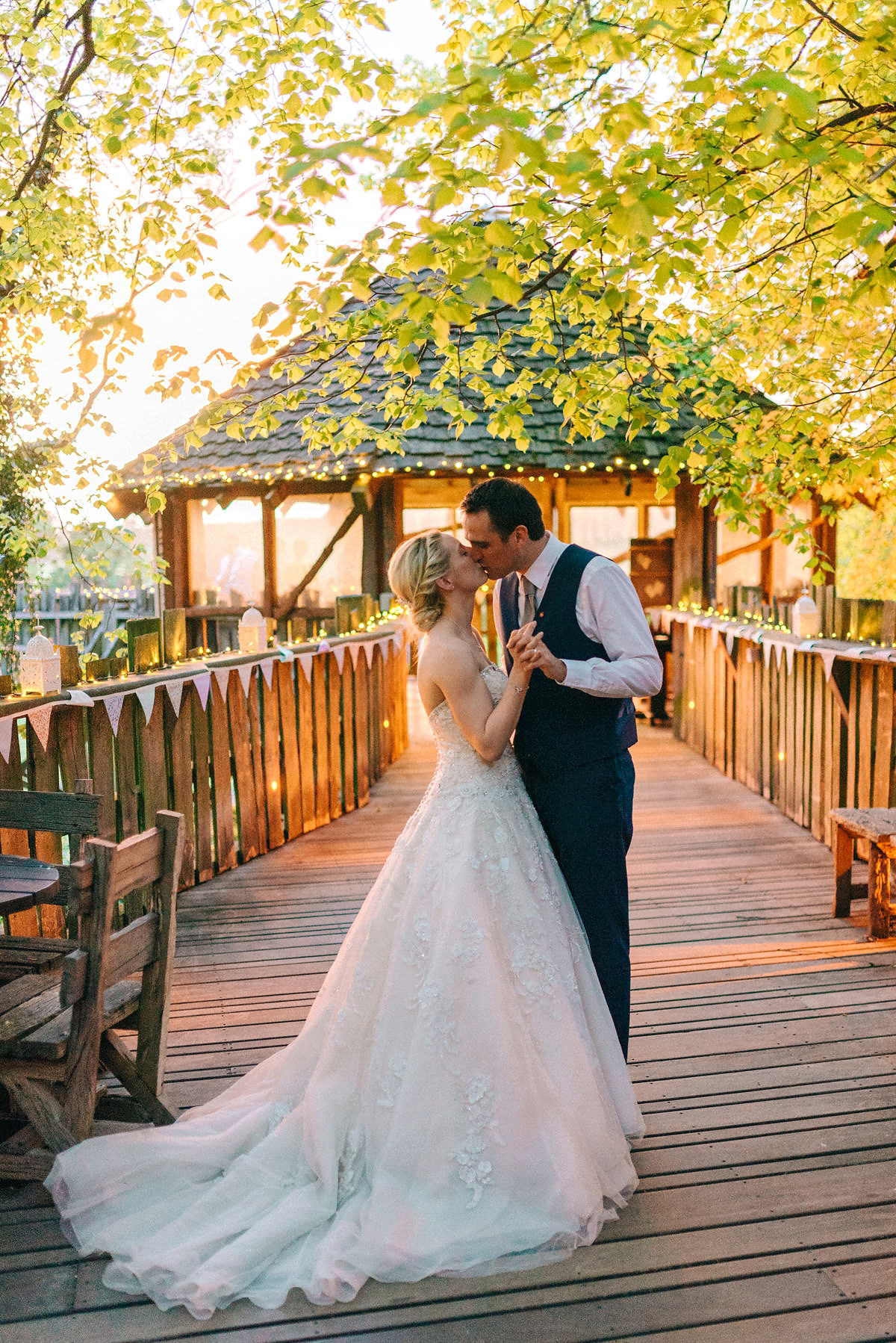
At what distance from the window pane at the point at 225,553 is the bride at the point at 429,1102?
11.9 m

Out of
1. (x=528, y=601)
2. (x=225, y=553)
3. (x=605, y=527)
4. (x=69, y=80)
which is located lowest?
(x=528, y=601)

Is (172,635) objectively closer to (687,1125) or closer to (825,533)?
(687,1125)

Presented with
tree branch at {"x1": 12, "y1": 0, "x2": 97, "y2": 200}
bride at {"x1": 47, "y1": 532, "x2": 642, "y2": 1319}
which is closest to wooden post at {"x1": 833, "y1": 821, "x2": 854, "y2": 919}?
bride at {"x1": 47, "y1": 532, "x2": 642, "y2": 1319}

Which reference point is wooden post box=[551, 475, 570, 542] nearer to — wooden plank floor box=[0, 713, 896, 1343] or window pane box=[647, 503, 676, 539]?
window pane box=[647, 503, 676, 539]

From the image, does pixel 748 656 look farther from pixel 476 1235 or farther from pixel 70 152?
pixel 70 152

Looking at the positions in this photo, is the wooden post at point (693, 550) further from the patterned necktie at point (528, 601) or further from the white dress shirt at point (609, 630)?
the white dress shirt at point (609, 630)

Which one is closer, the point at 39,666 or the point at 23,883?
the point at 23,883

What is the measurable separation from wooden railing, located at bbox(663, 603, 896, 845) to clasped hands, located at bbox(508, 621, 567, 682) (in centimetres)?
375

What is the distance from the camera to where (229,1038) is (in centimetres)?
401

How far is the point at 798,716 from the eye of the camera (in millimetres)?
7500

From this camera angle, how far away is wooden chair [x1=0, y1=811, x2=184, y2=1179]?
2.82 metres

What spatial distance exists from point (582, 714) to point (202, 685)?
338 cm

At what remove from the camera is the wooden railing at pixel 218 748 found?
15.5 feet

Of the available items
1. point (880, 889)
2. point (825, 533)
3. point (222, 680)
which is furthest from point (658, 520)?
point (880, 889)
